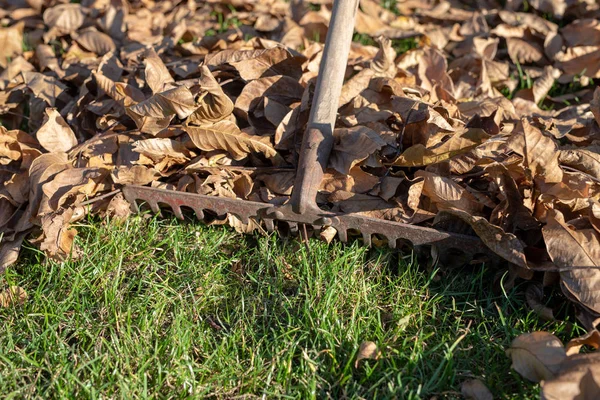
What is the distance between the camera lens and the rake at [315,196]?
2.23 metres

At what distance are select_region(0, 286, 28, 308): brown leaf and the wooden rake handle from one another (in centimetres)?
100

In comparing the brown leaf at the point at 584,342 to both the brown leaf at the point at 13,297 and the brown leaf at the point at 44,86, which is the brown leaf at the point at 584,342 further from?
the brown leaf at the point at 44,86

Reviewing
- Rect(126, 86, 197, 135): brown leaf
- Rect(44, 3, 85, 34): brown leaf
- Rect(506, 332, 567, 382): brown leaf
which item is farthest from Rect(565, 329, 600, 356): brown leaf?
Rect(44, 3, 85, 34): brown leaf

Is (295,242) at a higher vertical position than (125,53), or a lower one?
lower

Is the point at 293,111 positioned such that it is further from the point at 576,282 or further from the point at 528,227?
the point at 576,282

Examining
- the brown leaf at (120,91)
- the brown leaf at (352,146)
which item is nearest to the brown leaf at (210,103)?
the brown leaf at (120,91)

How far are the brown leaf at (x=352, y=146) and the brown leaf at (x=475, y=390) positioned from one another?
87 centimetres

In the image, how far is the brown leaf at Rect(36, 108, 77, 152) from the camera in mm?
2561

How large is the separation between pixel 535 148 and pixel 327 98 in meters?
0.75

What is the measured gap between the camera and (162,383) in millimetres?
1836

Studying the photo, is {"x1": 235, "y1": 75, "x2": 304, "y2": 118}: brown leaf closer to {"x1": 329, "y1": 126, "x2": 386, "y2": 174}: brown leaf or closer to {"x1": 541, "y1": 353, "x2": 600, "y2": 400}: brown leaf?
{"x1": 329, "y1": 126, "x2": 386, "y2": 174}: brown leaf

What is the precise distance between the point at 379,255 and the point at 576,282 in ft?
2.13

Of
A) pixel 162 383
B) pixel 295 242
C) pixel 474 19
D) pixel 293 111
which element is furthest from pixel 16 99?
pixel 474 19

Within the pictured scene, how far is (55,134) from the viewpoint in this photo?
2592 millimetres
